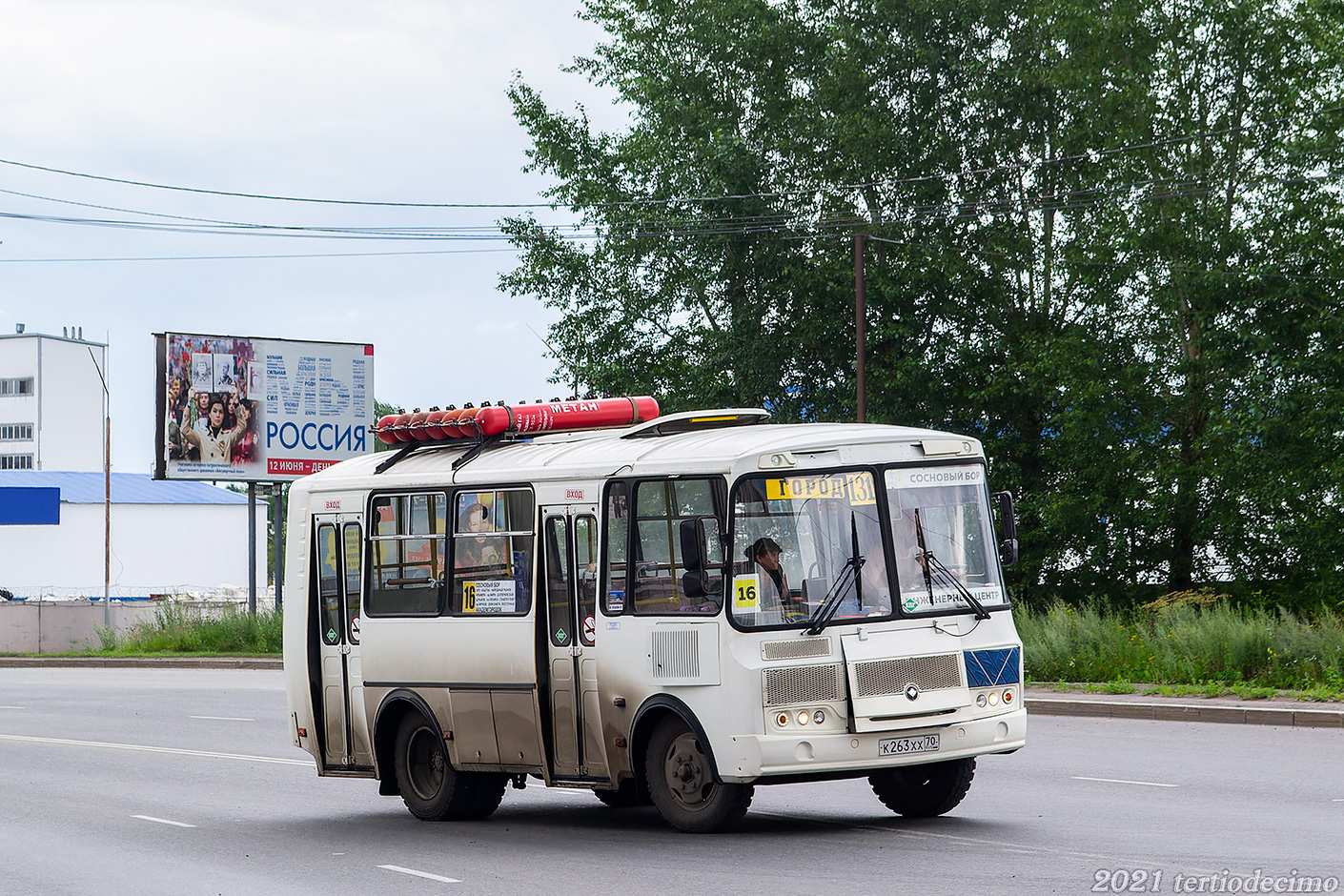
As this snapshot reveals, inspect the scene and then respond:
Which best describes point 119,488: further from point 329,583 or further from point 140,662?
point 329,583

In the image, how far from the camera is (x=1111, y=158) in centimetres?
3744

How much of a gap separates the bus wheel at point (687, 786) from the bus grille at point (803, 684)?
0.63m

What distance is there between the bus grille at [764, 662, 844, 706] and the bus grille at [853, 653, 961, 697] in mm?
130

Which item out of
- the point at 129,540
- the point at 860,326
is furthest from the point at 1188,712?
the point at 129,540

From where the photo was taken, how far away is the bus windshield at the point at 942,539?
1076cm

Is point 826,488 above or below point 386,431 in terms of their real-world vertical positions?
below

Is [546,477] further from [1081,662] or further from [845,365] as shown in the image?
[845,365]

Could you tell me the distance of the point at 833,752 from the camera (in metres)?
10.2

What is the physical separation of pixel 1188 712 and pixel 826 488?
10568 millimetres

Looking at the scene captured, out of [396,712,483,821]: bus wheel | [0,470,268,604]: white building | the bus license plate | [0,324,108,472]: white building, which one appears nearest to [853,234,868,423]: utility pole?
[396,712,483,821]: bus wheel

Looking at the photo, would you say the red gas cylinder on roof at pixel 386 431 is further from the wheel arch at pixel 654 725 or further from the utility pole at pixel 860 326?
the utility pole at pixel 860 326

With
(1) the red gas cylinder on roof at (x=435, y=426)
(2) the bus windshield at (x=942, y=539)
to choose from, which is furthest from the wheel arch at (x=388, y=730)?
(2) the bus windshield at (x=942, y=539)

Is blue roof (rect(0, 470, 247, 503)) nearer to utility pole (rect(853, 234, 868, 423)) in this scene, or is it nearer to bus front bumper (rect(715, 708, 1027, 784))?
utility pole (rect(853, 234, 868, 423))

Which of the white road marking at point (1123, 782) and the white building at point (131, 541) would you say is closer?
the white road marking at point (1123, 782)
